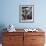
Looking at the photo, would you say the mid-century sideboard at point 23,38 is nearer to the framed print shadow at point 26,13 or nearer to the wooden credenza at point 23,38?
the wooden credenza at point 23,38

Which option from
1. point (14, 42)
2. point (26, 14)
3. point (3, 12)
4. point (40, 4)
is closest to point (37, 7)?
point (40, 4)

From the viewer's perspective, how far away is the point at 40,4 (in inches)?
159

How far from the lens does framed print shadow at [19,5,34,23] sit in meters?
4.04

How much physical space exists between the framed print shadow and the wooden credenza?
64 centimetres

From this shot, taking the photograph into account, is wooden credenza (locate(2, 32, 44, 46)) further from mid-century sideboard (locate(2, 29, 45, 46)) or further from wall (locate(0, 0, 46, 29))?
wall (locate(0, 0, 46, 29))

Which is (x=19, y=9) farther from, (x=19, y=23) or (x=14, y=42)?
(x=14, y=42)

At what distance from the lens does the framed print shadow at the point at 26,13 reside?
404cm

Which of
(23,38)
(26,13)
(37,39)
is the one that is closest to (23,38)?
(23,38)

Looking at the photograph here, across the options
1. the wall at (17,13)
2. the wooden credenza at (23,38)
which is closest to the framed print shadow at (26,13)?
the wall at (17,13)

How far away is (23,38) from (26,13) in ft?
2.94

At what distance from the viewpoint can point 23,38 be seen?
3572 millimetres

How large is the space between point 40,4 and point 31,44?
1330 mm

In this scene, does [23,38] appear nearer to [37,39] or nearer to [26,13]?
[37,39]

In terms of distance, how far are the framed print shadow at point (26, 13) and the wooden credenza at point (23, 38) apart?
642 mm
